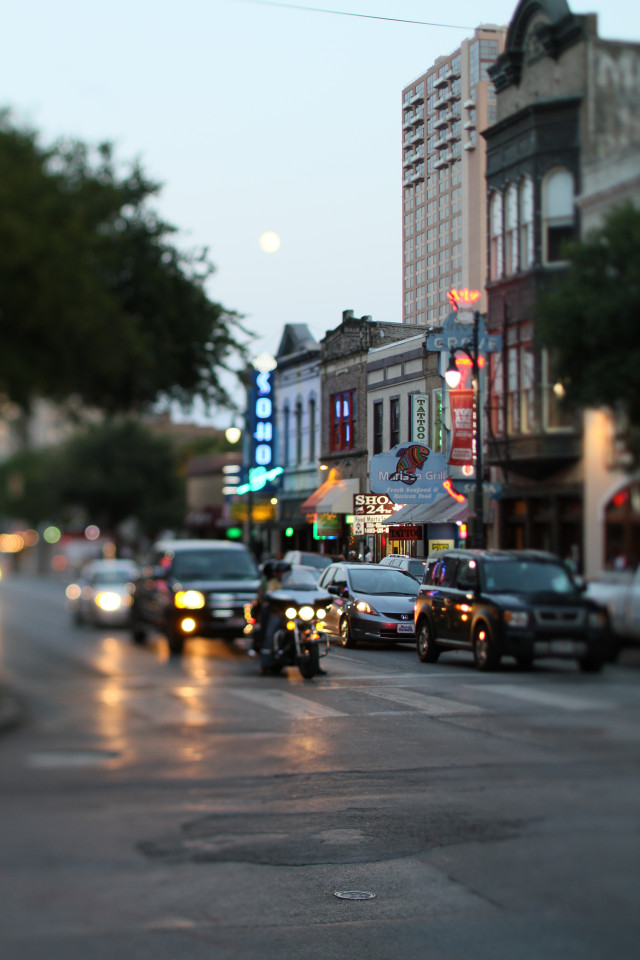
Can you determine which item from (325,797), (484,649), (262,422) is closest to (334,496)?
(262,422)

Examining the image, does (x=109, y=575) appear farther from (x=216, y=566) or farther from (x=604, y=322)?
(x=604, y=322)

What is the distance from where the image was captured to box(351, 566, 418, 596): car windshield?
11.1 ft

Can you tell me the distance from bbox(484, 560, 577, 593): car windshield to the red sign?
0.29 metres

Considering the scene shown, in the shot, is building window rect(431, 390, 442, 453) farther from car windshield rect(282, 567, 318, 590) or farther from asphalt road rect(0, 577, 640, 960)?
car windshield rect(282, 567, 318, 590)

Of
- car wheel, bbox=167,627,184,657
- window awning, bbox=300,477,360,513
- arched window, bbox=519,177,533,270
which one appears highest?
arched window, bbox=519,177,533,270

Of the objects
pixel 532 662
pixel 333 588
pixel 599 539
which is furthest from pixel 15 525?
pixel 599 539

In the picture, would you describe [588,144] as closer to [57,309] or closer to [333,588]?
[333,588]

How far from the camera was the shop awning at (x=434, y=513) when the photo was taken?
302 cm

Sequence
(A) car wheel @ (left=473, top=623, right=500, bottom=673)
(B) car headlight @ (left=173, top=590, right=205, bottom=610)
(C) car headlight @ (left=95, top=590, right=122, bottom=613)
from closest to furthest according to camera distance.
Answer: (A) car wheel @ (left=473, top=623, right=500, bottom=673) → (B) car headlight @ (left=173, top=590, right=205, bottom=610) → (C) car headlight @ (left=95, top=590, right=122, bottom=613)

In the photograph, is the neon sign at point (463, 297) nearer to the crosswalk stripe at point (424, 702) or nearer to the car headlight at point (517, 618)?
the car headlight at point (517, 618)

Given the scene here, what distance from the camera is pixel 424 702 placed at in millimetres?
3887

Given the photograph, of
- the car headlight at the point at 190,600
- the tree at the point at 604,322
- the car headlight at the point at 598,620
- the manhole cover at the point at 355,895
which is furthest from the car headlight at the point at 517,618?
the manhole cover at the point at 355,895

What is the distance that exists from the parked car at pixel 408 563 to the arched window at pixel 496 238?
88 cm

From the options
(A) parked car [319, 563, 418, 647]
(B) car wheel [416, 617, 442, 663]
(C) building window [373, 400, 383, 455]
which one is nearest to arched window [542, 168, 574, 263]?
(C) building window [373, 400, 383, 455]
